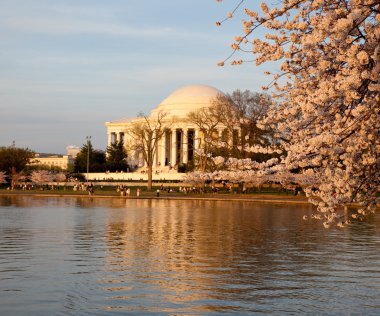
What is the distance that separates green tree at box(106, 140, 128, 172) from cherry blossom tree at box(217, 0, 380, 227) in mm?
119270

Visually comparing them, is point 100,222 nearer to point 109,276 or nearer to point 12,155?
point 109,276

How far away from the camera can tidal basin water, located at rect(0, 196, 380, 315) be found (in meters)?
16.5

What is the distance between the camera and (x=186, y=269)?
2172cm

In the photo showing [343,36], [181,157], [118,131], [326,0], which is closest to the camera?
[343,36]

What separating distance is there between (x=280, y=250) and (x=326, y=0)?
17187 mm

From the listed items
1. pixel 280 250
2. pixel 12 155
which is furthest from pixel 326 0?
pixel 12 155

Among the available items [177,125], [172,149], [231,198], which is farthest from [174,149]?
[231,198]

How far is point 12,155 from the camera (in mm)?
115062

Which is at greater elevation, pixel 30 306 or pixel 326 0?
pixel 326 0

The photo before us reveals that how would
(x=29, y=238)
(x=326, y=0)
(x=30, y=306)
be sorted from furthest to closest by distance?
(x=29, y=238) → (x=30, y=306) → (x=326, y=0)

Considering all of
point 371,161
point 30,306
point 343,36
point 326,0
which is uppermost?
point 326,0

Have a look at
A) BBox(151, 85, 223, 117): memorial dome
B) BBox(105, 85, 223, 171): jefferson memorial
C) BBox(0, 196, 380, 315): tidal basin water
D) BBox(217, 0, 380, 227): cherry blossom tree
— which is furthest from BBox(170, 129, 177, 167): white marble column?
BBox(217, 0, 380, 227): cherry blossom tree

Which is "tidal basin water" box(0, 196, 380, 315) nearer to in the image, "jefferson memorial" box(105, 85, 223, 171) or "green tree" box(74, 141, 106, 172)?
"jefferson memorial" box(105, 85, 223, 171)

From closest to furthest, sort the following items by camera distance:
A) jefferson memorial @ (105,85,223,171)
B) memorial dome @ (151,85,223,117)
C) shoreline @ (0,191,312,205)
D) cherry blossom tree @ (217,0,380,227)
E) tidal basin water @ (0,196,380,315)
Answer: cherry blossom tree @ (217,0,380,227) < tidal basin water @ (0,196,380,315) < shoreline @ (0,191,312,205) < jefferson memorial @ (105,85,223,171) < memorial dome @ (151,85,223,117)
